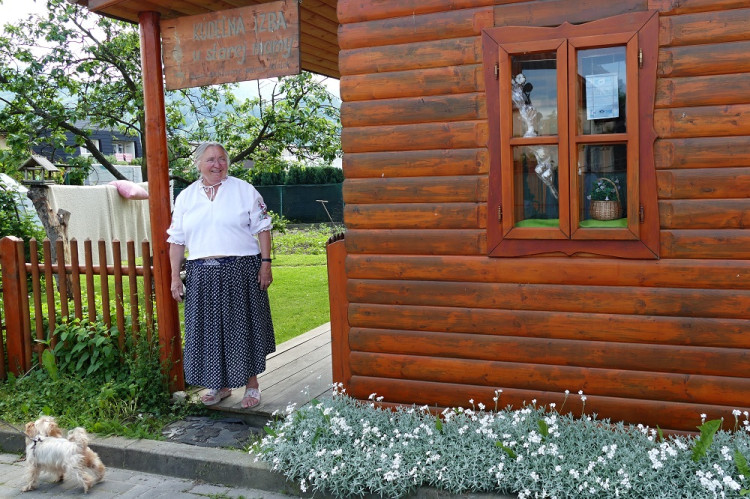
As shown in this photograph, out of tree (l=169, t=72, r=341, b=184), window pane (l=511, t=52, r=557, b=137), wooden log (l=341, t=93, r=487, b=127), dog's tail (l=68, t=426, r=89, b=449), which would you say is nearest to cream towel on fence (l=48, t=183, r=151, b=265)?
tree (l=169, t=72, r=341, b=184)

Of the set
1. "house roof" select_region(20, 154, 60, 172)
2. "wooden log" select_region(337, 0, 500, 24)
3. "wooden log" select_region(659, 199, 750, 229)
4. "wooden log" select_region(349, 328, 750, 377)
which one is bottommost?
"wooden log" select_region(349, 328, 750, 377)

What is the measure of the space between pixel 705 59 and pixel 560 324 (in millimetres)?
1706

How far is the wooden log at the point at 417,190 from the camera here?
4312 millimetres

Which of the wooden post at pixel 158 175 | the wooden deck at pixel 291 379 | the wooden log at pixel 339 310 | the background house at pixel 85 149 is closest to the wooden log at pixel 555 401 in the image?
the wooden log at pixel 339 310

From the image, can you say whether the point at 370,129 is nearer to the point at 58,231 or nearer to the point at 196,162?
the point at 196,162

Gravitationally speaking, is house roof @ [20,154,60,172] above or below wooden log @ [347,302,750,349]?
above

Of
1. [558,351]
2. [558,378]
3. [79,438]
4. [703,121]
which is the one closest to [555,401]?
[558,378]

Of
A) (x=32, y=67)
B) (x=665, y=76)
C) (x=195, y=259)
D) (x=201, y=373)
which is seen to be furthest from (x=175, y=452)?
(x=32, y=67)

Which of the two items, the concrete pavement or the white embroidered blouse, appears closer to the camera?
the concrete pavement

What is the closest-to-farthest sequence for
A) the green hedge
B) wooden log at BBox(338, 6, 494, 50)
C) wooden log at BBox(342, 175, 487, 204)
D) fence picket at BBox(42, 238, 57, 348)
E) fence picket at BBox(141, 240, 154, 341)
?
1. wooden log at BBox(338, 6, 494, 50)
2. wooden log at BBox(342, 175, 487, 204)
3. fence picket at BBox(141, 240, 154, 341)
4. fence picket at BBox(42, 238, 57, 348)
5. the green hedge

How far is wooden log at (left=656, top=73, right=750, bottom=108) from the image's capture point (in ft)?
12.2

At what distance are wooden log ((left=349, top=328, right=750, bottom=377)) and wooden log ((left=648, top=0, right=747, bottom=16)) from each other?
189 cm

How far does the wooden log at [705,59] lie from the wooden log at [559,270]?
1054 mm

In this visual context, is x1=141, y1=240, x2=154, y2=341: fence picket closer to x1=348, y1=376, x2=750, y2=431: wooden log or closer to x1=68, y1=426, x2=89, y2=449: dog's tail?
x1=68, y1=426, x2=89, y2=449: dog's tail
